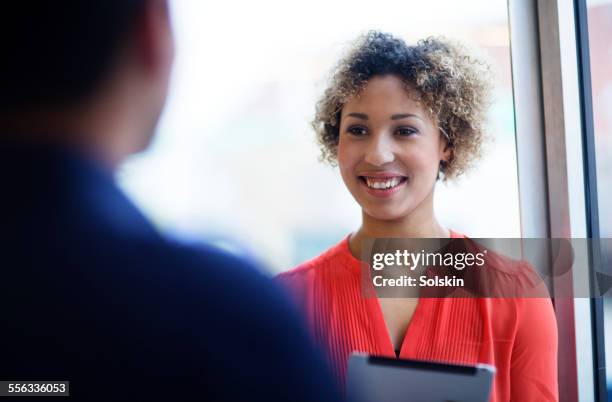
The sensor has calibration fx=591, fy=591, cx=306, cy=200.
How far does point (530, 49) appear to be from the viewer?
2.19 m

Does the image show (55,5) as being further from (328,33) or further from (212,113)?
(328,33)

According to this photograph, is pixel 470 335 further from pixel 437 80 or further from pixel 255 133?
pixel 255 133

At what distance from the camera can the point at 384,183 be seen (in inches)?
84.0

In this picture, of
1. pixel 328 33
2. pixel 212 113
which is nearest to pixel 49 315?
pixel 212 113

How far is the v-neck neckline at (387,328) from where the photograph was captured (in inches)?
82.5

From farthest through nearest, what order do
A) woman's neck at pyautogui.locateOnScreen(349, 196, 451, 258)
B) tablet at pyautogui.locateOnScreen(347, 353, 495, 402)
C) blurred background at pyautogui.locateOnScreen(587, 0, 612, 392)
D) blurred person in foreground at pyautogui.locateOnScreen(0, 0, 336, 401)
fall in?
blurred person in foreground at pyautogui.locateOnScreen(0, 0, 336, 401) < woman's neck at pyautogui.locateOnScreen(349, 196, 451, 258) < blurred background at pyautogui.locateOnScreen(587, 0, 612, 392) < tablet at pyautogui.locateOnScreen(347, 353, 495, 402)

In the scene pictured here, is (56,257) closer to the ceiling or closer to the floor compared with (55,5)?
closer to the floor

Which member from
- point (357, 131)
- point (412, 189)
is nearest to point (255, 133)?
point (357, 131)

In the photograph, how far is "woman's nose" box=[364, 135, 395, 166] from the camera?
2.10 metres

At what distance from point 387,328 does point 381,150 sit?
25.1 inches

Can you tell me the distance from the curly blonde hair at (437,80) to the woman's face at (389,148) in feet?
0.11

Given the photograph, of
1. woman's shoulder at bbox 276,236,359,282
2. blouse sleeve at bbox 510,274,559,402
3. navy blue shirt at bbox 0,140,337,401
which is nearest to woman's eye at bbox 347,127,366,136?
woman's shoulder at bbox 276,236,359,282

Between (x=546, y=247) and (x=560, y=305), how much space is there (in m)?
0.21

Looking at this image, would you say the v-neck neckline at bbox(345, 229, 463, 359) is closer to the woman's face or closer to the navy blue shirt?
the woman's face
